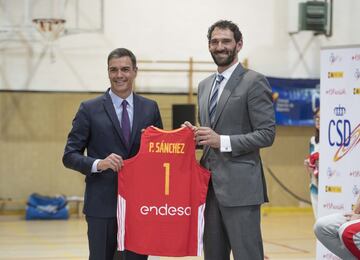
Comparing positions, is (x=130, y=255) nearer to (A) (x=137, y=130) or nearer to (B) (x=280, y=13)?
(A) (x=137, y=130)

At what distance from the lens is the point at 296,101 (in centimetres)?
1280

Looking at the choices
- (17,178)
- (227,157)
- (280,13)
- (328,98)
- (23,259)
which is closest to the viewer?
(227,157)

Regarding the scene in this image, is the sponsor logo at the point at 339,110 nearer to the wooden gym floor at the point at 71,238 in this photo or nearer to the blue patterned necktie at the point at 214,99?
the wooden gym floor at the point at 71,238

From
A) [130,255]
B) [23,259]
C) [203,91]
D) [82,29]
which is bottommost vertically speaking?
[23,259]

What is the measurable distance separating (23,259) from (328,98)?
3.87 metres

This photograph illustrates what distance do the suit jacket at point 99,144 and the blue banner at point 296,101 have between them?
8.77 meters

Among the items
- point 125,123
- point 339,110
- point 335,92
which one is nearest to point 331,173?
point 339,110

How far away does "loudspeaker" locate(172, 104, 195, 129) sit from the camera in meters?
11.4

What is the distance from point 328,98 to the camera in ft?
21.0

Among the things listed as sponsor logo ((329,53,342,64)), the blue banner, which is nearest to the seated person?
sponsor logo ((329,53,342,64))

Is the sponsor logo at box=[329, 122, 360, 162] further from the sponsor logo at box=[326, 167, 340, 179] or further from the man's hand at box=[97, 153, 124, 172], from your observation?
the man's hand at box=[97, 153, 124, 172]

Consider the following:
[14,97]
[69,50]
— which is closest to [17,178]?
[14,97]

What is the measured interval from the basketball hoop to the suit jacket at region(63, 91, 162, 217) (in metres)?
7.36

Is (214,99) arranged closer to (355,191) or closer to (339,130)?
(339,130)
